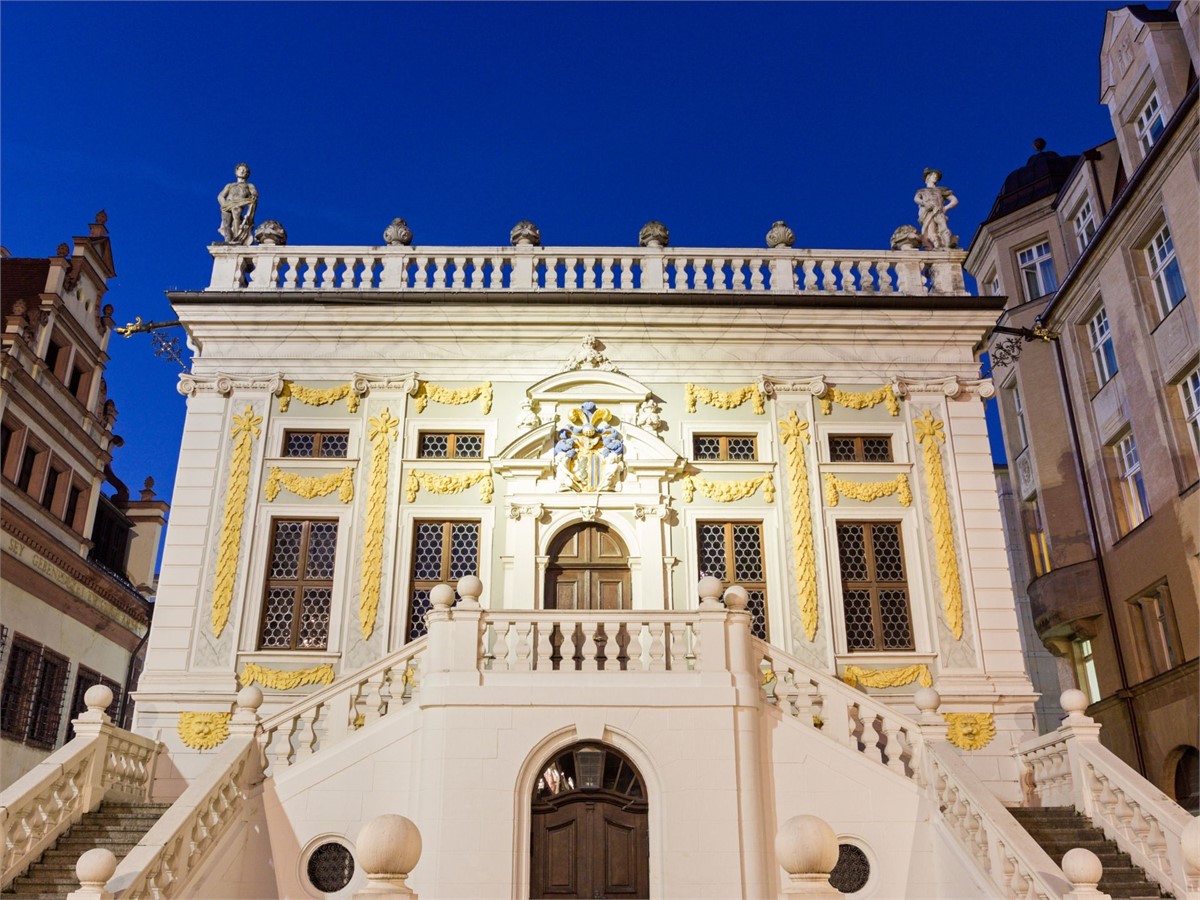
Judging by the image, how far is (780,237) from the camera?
18.0 m

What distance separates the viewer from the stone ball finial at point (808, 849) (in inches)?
279

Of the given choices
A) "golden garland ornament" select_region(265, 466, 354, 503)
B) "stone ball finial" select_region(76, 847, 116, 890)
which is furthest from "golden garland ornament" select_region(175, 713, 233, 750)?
"stone ball finial" select_region(76, 847, 116, 890)

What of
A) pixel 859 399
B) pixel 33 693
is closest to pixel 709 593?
pixel 859 399

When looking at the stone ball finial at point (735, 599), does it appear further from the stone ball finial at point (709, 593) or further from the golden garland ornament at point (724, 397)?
the golden garland ornament at point (724, 397)

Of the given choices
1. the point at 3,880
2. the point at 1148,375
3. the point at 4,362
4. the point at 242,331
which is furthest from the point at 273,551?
the point at 1148,375

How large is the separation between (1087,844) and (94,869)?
373 inches

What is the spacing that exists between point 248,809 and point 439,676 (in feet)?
8.10

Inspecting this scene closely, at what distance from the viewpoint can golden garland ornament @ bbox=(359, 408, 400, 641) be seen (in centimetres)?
1516

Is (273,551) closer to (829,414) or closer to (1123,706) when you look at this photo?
(829,414)

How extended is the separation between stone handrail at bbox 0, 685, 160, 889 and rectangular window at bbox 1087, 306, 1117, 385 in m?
21.0

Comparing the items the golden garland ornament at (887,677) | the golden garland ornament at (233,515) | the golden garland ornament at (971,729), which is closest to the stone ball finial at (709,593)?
the golden garland ornament at (887,677)

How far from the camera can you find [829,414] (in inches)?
656

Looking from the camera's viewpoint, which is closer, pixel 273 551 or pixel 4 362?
pixel 273 551

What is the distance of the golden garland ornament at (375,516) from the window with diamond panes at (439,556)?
548mm
